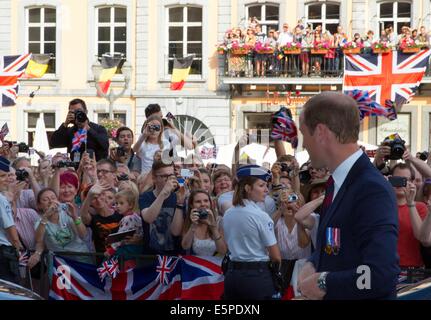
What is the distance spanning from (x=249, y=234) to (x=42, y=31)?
26347mm

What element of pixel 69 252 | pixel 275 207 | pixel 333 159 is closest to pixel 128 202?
pixel 69 252

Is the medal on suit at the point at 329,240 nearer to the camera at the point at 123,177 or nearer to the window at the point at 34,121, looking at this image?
the camera at the point at 123,177

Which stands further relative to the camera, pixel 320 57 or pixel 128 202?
pixel 320 57

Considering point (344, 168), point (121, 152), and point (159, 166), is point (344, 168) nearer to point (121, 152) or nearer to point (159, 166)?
point (159, 166)

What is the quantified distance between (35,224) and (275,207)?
8.10ft

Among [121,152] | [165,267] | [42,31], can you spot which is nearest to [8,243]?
[165,267]

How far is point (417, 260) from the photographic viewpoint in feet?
31.1

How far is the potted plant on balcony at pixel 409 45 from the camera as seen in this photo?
30.2 m

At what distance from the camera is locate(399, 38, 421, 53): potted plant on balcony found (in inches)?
1190

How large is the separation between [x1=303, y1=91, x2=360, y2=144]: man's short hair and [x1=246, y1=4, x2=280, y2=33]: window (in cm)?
2909

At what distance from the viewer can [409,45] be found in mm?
30375
